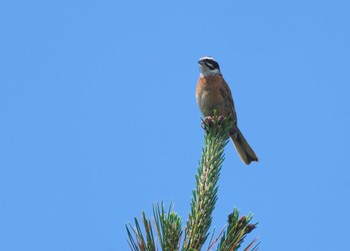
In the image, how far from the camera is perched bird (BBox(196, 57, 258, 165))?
8.88 metres

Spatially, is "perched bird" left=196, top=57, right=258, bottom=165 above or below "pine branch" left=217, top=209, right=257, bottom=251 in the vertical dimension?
above

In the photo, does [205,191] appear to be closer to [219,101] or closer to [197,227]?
[197,227]

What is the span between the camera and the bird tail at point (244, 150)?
8.80 m

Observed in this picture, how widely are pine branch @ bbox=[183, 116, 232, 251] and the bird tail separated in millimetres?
4658

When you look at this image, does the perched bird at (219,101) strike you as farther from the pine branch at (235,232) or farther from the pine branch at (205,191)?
the pine branch at (235,232)

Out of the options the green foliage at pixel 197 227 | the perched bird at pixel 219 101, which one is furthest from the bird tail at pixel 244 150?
the green foliage at pixel 197 227

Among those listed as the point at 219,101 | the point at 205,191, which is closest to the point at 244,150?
the point at 219,101

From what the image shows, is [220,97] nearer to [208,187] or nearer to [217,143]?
[217,143]

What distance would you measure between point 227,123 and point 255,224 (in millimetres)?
1410

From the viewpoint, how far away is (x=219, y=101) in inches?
370

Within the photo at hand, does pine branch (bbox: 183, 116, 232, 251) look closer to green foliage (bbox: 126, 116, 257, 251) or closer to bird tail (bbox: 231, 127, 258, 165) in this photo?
green foliage (bbox: 126, 116, 257, 251)

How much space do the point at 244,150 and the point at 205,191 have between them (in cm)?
572

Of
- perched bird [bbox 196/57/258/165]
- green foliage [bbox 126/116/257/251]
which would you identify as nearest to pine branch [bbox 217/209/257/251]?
green foliage [bbox 126/116/257/251]

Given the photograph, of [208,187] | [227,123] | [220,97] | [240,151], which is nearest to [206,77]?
[220,97]
